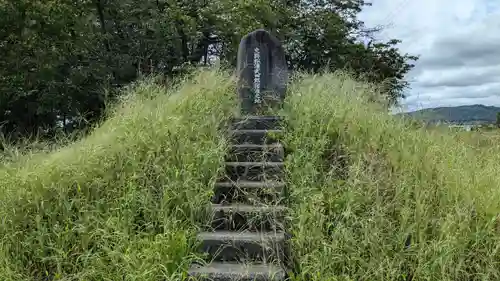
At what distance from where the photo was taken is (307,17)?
1819 centimetres

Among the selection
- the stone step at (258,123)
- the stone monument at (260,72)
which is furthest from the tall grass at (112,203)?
the stone monument at (260,72)

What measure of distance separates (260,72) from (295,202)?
3899 millimetres

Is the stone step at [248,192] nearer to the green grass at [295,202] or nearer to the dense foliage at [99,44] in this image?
the green grass at [295,202]

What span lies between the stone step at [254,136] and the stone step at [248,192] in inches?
41.0

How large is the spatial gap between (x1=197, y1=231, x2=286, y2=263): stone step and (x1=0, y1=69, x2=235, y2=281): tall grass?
0.16 meters

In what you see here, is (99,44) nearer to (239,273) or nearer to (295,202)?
(295,202)

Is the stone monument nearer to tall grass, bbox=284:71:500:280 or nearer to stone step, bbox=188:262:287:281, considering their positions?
tall grass, bbox=284:71:500:280

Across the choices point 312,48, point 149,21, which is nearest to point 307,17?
point 312,48

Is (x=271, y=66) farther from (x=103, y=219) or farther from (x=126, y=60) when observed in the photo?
(x=126, y=60)

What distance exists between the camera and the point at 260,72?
23.3ft

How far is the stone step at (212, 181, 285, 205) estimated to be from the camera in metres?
3.83

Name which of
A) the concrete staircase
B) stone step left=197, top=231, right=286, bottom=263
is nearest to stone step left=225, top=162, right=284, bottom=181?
the concrete staircase

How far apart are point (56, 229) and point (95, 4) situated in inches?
496

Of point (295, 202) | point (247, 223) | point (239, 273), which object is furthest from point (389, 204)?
point (239, 273)
